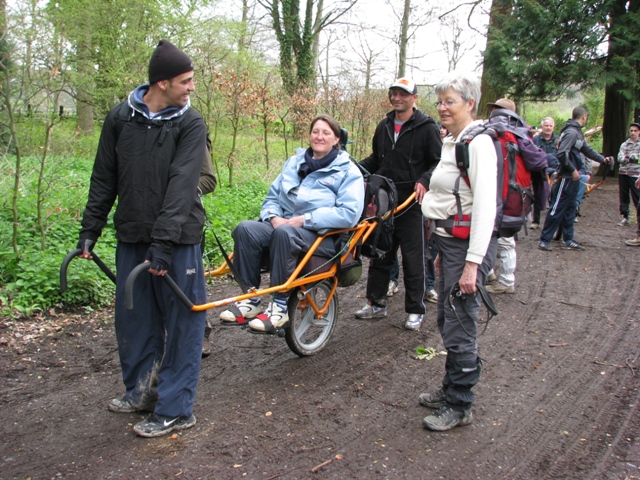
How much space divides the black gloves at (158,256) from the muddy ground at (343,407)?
109 cm

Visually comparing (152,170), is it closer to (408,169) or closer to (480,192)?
(480,192)

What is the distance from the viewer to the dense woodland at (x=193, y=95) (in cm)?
624

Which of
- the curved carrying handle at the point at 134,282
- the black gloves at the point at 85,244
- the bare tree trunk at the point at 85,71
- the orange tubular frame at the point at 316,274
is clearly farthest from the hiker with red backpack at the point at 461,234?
the bare tree trunk at the point at 85,71

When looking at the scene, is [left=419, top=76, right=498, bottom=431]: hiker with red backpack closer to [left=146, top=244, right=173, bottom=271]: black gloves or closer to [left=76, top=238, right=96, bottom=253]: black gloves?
[left=146, top=244, right=173, bottom=271]: black gloves

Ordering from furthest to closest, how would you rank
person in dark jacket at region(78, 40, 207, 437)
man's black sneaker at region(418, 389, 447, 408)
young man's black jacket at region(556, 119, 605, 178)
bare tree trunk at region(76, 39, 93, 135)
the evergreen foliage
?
the evergreen foliage → bare tree trunk at region(76, 39, 93, 135) → young man's black jacket at region(556, 119, 605, 178) → man's black sneaker at region(418, 389, 447, 408) → person in dark jacket at region(78, 40, 207, 437)

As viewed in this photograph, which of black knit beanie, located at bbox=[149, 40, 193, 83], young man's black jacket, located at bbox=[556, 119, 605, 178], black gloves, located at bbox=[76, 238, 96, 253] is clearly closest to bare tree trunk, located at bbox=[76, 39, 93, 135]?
black gloves, located at bbox=[76, 238, 96, 253]

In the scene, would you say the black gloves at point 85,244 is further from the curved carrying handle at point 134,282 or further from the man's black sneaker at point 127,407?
the man's black sneaker at point 127,407

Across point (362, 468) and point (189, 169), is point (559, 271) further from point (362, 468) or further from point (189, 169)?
point (189, 169)

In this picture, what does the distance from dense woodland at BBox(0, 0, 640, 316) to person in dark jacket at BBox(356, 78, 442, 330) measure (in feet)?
9.58

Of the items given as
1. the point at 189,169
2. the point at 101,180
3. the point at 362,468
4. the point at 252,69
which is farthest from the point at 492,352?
the point at 252,69

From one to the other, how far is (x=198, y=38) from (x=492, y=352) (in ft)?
31.2

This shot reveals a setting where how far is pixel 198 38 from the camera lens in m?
11.7

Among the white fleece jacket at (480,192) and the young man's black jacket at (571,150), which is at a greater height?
the young man's black jacket at (571,150)

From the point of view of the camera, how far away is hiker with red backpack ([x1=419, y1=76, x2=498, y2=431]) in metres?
3.31
